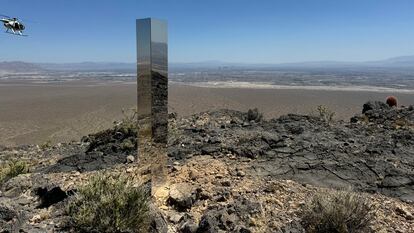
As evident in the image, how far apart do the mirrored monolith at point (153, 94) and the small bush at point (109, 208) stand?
1.13 m

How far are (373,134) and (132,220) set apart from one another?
8.06 metres

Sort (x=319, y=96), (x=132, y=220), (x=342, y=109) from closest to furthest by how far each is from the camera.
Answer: (x=132, y=220) → (x=342, y=109) → (x=319, y=96)

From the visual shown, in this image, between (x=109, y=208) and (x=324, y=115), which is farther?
(x=324, y=115)

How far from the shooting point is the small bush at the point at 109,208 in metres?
4.91

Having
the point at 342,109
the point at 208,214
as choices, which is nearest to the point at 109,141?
the point at 208,214

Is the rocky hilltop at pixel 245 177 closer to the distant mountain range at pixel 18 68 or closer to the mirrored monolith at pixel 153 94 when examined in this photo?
the mirrored monolith at pixel 153 94

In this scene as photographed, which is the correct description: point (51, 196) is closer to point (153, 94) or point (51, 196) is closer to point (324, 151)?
point (153, 94)

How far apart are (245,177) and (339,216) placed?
7.12 ft

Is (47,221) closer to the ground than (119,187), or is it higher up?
closer to the ground

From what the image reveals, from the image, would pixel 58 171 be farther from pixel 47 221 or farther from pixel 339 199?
pixel 339 199

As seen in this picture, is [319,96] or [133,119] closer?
[133,119]

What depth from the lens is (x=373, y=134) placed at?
1133cm

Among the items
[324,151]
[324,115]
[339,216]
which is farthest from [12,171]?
[324,115]

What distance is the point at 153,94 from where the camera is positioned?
20.8 ft
